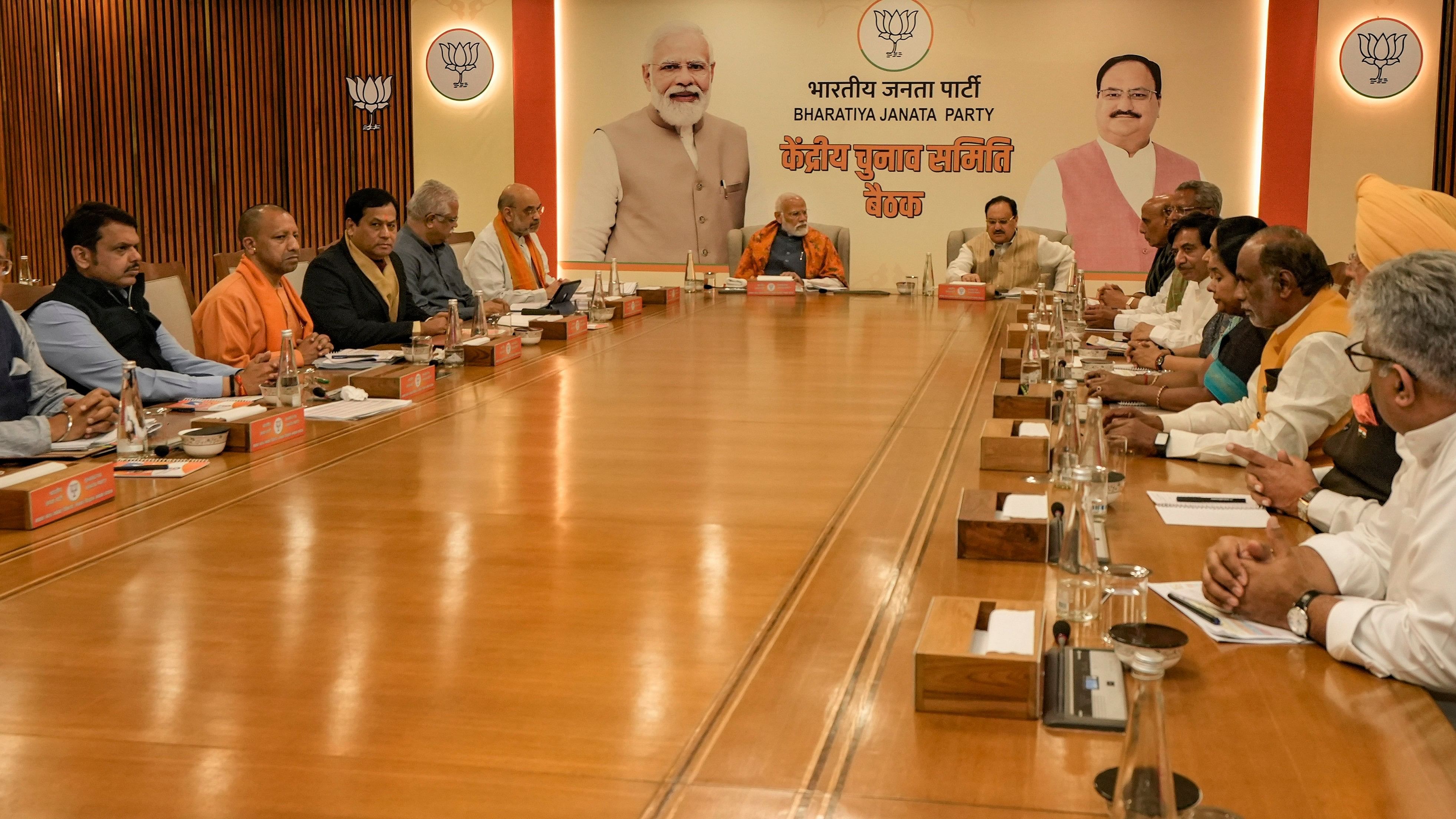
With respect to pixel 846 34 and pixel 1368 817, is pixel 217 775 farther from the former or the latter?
pixel 846 34

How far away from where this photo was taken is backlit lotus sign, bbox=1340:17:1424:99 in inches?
324

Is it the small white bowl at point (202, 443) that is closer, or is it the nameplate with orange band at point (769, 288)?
the small white bowl at point (202, 443)

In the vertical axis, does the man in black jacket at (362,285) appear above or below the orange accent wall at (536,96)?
below

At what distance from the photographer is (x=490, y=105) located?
9180 millimetres

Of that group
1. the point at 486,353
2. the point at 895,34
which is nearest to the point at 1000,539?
the point at 486,353

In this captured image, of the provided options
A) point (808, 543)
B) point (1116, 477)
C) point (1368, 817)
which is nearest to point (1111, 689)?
point (1368, 817)

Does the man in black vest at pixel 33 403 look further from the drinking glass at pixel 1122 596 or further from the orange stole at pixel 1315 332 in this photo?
the orange stole at pixel 1315 332

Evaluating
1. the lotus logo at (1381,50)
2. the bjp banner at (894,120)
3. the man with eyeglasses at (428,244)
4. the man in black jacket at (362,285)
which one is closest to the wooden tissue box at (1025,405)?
the man in black jacket at (362,285)

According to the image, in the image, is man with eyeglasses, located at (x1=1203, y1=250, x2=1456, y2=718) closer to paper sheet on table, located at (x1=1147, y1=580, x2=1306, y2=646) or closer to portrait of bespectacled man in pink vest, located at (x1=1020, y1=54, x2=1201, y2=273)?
paper sheet on table, located at (x1=1147, y1=580, x2=1306, y2=646)

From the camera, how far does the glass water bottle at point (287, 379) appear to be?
3.23 meters

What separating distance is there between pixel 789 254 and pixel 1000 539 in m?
5.90

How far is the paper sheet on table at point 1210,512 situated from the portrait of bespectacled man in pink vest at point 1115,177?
6.57 m

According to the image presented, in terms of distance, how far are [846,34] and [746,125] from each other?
900 millimetres

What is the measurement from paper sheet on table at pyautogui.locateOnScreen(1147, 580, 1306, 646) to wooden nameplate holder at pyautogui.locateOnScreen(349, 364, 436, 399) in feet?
7.51
